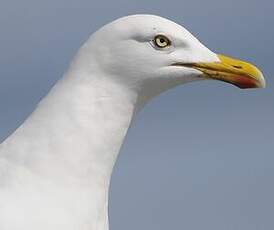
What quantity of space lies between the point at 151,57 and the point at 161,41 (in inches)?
7.8

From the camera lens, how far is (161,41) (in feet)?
48.0

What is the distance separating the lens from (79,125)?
46.8ft

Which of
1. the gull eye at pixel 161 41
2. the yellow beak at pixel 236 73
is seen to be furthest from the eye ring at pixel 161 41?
the yellow beak at pixel 236 73

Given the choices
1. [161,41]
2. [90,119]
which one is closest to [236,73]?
[161,41]

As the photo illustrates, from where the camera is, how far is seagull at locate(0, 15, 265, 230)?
13.9 metres

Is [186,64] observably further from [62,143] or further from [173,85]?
[62,143]

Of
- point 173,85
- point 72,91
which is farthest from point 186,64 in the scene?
point 72,91

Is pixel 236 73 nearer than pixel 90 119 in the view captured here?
No

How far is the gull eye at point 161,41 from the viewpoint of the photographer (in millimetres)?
14609

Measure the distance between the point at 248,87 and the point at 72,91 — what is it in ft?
6.33

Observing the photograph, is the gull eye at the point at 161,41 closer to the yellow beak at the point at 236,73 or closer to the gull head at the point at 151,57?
the gull head at the point at 151,57

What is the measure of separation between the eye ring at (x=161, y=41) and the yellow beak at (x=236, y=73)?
0.46 meters

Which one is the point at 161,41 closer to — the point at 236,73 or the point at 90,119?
the point at 236,73

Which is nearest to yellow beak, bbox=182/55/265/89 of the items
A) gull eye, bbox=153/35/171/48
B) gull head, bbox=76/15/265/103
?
gull head, bbox=76/15/265/103
